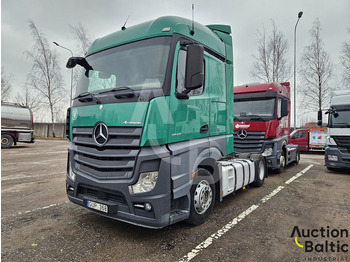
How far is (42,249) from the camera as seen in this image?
300cm

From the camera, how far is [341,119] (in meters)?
7.77

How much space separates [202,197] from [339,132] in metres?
6.70

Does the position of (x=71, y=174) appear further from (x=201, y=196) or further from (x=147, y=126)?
(x=201, y=196)

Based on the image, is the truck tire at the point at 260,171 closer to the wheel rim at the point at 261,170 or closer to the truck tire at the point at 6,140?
the wheel rim at the point at 261,170

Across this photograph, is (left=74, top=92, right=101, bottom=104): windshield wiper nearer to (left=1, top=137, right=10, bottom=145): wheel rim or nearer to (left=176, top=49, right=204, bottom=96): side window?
(left=176, top=49, right=204, bottom=96): side window

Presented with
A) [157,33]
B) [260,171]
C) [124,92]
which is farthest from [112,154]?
[260,171]

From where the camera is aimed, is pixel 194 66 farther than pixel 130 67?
No

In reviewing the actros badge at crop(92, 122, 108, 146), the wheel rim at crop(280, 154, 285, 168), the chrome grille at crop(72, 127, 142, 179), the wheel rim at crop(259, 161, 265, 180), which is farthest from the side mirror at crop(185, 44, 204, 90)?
the wheel rim at crop(280, 154, 285, 168)

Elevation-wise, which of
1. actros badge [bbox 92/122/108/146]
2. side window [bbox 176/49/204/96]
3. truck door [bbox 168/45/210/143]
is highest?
side window [bbox 176/49/204/96]

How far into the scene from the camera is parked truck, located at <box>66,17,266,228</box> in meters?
2.88

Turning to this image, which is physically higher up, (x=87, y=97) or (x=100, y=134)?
(x=87, y=97)

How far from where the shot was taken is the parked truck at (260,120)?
691 cm

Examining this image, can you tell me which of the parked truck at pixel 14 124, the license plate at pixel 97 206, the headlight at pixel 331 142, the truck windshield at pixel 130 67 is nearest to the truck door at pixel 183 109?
the truck windshield at pixel 130 67

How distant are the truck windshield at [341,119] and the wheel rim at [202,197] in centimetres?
646
